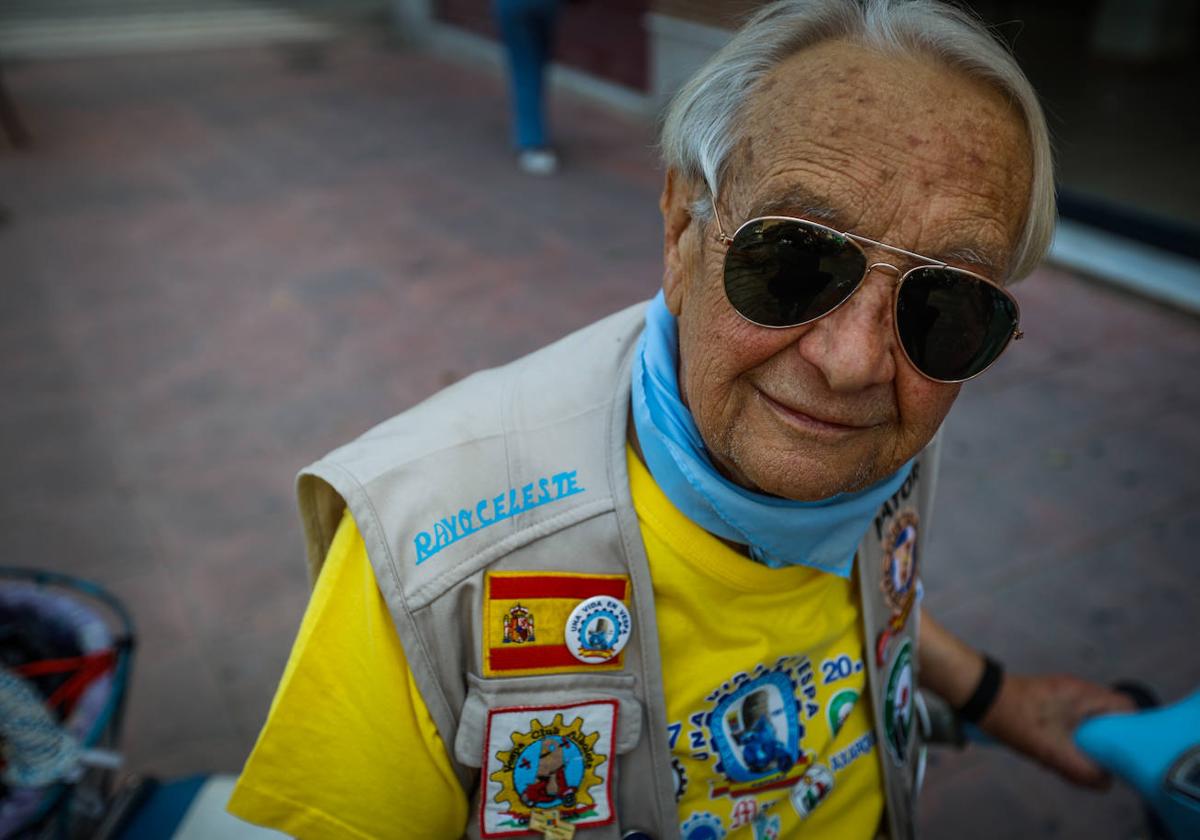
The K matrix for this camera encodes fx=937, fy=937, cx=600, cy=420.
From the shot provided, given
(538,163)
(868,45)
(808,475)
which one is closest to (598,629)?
(808,475)

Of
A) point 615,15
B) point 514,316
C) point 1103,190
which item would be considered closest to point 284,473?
point 514,316

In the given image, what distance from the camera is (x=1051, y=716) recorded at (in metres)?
1.73

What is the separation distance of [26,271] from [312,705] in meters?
5.62

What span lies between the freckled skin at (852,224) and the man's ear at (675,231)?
0.06 metres

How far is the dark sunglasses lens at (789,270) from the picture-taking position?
109 centimetres

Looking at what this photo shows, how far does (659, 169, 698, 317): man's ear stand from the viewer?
128cm

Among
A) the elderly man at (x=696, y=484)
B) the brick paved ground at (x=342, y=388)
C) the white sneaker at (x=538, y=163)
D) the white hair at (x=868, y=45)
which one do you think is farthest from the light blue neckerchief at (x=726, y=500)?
the white sneaker at (x=538, y=163)

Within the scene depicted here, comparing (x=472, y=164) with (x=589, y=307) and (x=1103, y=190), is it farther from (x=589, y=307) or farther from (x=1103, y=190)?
(x=1103, y=190)

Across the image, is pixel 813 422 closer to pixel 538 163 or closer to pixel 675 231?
pixel 675 231

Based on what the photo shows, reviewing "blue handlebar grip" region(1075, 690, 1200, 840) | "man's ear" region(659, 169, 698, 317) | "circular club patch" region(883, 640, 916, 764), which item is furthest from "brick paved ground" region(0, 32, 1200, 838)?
"blue handlebar grip" region(1075, 690, 1200, 840)

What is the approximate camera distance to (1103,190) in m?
6.34

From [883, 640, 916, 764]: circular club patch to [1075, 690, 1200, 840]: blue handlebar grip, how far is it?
0.32 m

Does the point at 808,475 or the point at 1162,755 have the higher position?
the point at 808,475

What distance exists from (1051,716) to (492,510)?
3.85ft
